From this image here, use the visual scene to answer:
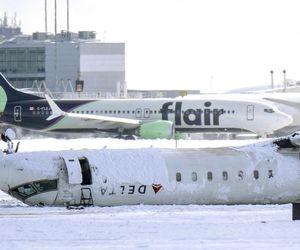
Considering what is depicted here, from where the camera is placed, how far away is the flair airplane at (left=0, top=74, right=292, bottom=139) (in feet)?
249

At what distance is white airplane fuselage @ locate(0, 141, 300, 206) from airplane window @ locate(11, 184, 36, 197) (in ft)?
0.06

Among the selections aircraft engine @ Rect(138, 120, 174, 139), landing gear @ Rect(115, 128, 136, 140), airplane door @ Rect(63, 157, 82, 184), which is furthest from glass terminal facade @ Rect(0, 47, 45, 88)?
airplane door @ Rect(63, 157, 82, 184)

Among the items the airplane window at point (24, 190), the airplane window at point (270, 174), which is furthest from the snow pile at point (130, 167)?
the airplane window at point (270, 174)

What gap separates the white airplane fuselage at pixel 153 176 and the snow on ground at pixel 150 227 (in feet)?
1.67

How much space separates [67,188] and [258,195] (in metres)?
6.11

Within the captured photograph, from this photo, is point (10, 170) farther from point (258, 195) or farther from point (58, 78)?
point (58, 78)

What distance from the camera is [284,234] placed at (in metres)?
23.6

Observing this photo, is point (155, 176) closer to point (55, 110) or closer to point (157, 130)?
point (157, 130)

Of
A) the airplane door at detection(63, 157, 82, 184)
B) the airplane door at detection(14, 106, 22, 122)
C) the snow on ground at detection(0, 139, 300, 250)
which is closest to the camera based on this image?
the snow on ground at detection(0, 139, 300, 250)

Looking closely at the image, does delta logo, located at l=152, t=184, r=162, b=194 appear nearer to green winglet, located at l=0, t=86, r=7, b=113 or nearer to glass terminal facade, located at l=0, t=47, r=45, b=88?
green winglet, located at l=0, t=86, r=7, b=113

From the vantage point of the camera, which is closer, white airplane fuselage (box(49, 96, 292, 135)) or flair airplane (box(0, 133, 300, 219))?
flair airplane (box(0, 133, 300, 219))

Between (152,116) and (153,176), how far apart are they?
1771 inches

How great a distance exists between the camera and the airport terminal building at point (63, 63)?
145m

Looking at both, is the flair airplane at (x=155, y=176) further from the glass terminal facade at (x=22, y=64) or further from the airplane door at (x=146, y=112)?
the glass terminal facade at (x=22, y=64)
